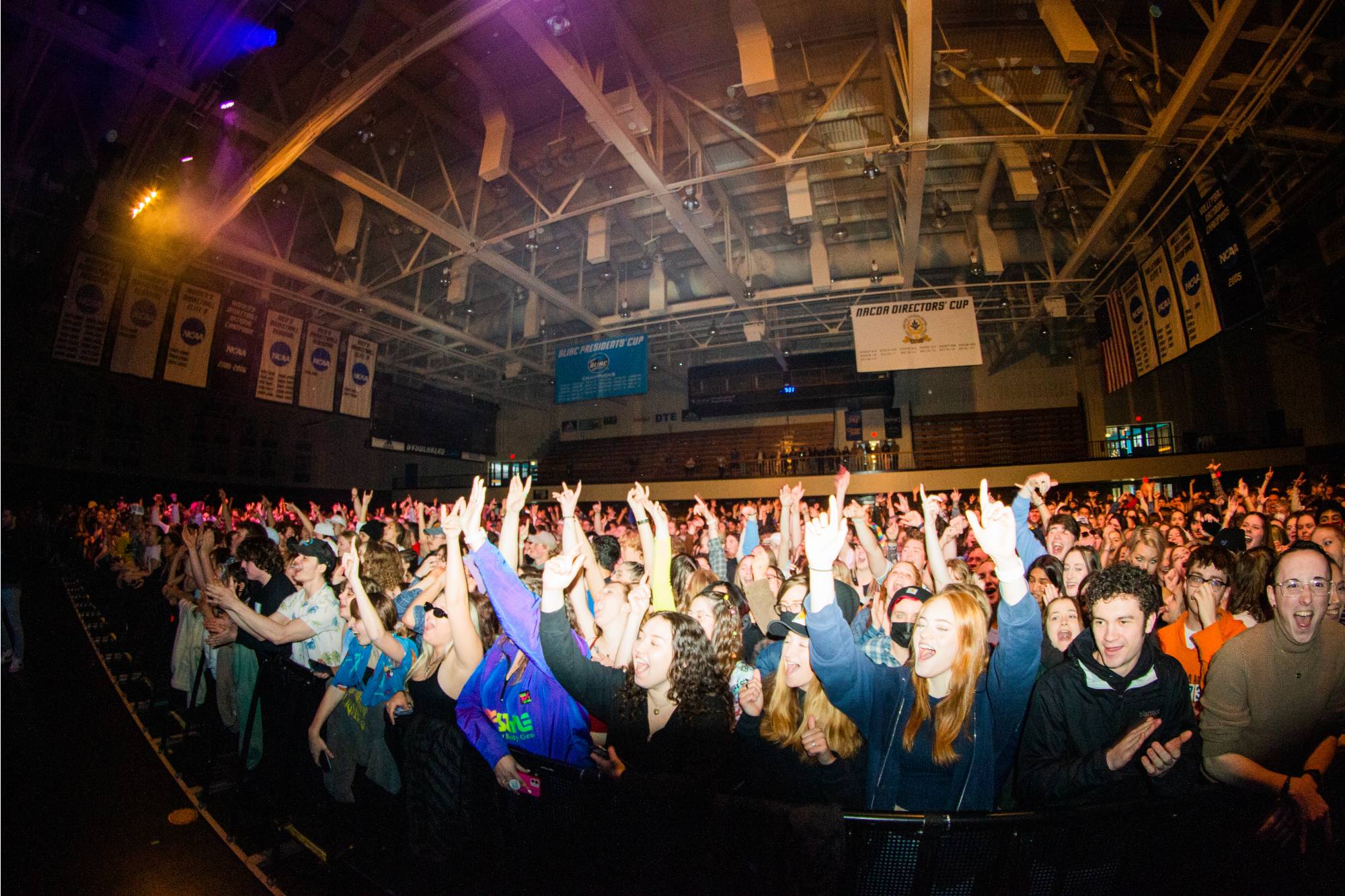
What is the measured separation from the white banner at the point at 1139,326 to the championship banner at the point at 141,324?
1637 cm

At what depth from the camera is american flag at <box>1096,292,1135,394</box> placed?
9875mm

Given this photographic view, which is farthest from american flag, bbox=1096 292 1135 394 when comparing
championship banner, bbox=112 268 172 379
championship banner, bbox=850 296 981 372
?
championship banner, bbox=112 268 172 379

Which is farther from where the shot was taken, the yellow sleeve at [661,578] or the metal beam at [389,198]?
the metal beam at [389,198]

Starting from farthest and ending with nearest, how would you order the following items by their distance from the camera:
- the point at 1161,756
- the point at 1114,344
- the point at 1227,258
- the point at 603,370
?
the point at 603,370 → the point at 1114,344 → the point at 1227,258 → the point at 1161,756

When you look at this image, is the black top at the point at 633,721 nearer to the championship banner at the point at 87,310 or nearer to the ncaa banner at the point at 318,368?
the championship banner at the point at 87,310

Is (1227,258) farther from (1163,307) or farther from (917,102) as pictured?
(917,102)

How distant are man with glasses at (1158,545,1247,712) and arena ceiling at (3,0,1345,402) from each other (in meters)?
5.43

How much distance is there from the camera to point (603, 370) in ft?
41.9

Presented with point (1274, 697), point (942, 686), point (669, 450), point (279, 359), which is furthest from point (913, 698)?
point (669, 450)

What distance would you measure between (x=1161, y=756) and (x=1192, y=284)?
8.78 metres

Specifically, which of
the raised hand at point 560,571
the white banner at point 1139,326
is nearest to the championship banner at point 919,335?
the white banner at point 1139,326

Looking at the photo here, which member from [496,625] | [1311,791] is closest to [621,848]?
[496,625]

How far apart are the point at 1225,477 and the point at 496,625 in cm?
1975

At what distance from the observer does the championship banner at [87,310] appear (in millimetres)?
8500
